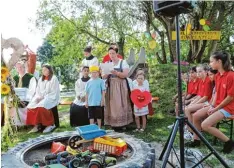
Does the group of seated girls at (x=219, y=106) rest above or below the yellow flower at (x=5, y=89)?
below

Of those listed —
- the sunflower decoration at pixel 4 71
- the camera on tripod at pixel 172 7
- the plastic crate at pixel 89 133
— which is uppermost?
the camera on tripod at pixel 172 7

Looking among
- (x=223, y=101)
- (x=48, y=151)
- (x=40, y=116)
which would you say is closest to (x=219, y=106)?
(x=223, y=101)

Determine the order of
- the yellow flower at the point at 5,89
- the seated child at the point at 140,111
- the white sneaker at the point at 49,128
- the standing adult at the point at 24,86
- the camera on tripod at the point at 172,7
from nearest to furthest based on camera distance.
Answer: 1. the camera on tripod at the point at 172,7
2. the yellow flower at the point at 5,89
3. the seated child at the point at 140,111
4. the white sneaker at the point at 49,128
5. the standing adult at the point at 24,86

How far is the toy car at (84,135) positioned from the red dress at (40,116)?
2.69m

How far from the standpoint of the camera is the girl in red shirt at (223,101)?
4.29 m

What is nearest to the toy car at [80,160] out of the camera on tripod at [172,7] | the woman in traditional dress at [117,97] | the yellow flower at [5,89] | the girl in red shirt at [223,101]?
the yellow flower at [5,89]

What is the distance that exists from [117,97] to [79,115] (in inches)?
40.3

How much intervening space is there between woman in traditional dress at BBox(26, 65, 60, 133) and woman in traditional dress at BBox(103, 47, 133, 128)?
1.18 m

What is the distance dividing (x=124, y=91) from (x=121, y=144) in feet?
8.43

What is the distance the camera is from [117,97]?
19.1ft

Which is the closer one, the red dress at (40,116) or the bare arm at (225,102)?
the bare arm at (225,102)

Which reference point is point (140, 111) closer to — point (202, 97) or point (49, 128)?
point (202, 97)

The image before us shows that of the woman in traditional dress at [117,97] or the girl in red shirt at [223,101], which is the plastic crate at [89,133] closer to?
the girl in red shirt at [223,101]

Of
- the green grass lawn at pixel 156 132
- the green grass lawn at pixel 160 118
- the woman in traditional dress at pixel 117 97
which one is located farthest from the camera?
the woman in traditional dress at pixel 117 97
